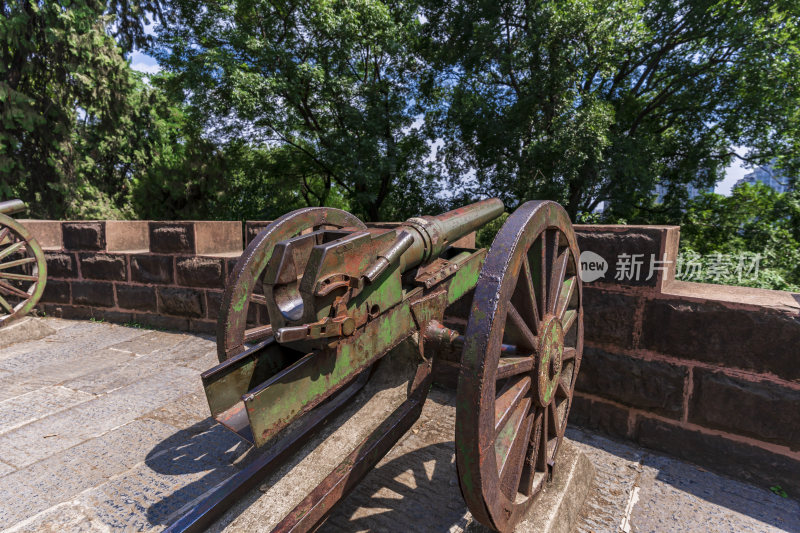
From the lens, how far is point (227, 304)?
6.73 feet

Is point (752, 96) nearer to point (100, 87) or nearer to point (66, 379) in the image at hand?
point (66, 379)

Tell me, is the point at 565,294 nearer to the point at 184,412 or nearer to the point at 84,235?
the point at 184,412

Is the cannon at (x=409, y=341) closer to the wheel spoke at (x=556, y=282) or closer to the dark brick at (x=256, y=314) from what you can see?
the wheel spoke at (x=556, y=282)

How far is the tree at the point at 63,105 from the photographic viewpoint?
9250 mm

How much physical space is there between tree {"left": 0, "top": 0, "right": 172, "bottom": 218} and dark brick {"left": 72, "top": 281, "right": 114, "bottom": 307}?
21.0ft

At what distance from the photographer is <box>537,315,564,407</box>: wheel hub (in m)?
1.61

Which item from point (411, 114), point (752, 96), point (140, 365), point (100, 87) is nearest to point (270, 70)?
point (411, 114)

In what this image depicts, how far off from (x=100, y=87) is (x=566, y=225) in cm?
1283

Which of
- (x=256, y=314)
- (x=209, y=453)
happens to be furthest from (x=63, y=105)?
(x=209, y=453)

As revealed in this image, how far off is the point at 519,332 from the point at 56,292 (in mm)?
6018

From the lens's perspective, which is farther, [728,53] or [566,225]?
[728,53]

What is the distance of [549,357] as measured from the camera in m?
1.67

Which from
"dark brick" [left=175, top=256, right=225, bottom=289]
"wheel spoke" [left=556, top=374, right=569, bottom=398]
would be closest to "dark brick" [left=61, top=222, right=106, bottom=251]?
"dark brick" [left=175, top=256, right=225, bottom=289]

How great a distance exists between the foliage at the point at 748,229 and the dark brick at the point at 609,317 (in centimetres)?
424
